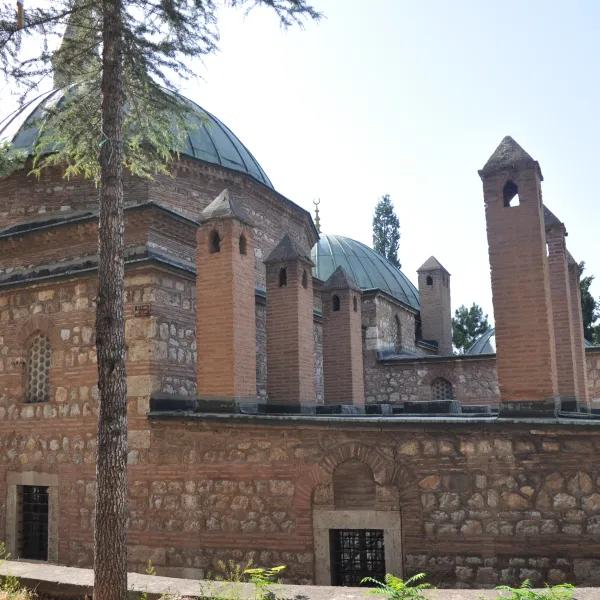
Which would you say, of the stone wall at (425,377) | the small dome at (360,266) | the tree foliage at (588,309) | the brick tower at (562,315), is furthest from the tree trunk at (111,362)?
the tree foliage at (588,309)

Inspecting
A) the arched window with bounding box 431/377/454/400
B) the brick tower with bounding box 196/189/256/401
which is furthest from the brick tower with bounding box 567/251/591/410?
the arched window with bounding box 431/377/454/400

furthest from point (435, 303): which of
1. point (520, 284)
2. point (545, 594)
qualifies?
point (545, 594)

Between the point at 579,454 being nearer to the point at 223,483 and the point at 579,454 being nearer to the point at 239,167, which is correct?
the point at 223,483

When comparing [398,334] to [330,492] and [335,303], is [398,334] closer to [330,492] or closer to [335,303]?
[335,303]

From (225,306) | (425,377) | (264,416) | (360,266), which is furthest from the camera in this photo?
(360,266)

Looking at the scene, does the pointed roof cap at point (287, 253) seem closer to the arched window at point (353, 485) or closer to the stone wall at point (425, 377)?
the arched window at point (353, 485)

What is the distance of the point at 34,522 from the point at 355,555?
4.80m

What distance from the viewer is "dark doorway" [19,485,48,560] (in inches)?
354

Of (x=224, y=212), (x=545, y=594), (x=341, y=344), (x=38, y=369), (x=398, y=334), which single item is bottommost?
(x=545, y=594)

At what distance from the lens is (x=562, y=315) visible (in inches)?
383

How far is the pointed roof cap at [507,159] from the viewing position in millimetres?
7281

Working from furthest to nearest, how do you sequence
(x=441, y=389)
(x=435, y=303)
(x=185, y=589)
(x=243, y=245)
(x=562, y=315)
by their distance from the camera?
(x=435, y=303), (x=441, y=389), (x=562, y=315), (x=243, y=245), (x=185, y=589)

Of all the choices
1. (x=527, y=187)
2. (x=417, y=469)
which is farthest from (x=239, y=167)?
(x=417, y=469)

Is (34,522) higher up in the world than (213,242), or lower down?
lower down
